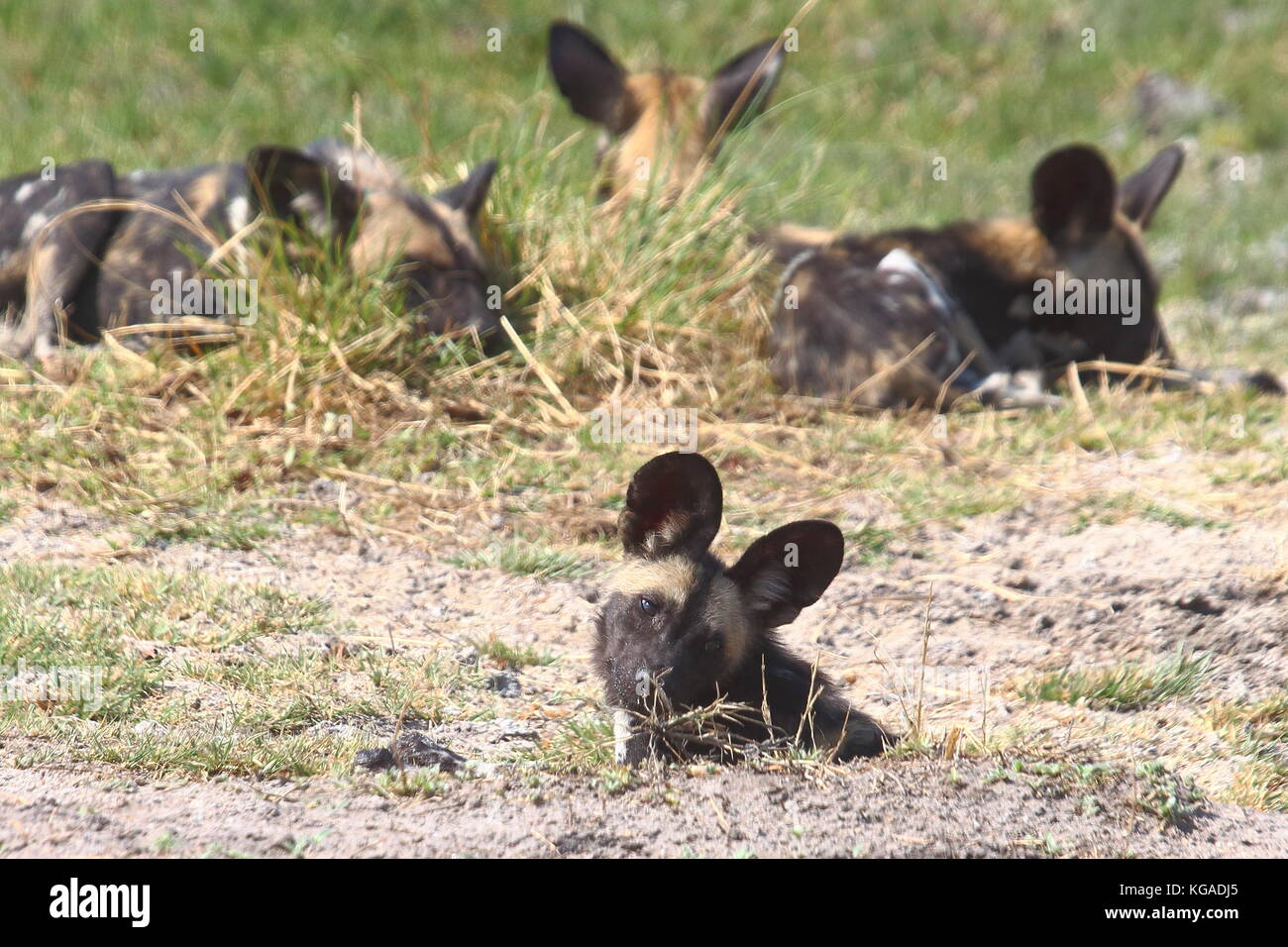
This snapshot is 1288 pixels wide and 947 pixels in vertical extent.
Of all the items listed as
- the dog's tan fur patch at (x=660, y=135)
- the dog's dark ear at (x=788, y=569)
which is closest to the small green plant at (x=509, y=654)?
the dog's dark ear at (x=788, y=569)

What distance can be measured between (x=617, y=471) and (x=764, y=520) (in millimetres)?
548

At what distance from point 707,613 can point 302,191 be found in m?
2.91

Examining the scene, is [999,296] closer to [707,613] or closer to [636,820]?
[707,613]

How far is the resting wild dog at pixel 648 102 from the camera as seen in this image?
20.4ft

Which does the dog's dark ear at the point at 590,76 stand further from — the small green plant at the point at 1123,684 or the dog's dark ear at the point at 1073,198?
the small green plant at the point at 1123,684

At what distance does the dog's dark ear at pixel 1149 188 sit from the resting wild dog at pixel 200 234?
2.71m

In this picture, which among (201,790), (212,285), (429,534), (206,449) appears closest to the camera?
(201,790)

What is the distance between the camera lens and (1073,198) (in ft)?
18.5

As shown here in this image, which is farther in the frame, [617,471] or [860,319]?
[860,319]

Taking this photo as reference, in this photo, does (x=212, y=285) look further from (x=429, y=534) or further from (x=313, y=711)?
(x=313, y=711)

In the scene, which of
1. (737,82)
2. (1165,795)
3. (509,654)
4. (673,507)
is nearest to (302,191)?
(737,82)

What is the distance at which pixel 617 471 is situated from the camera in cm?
451
